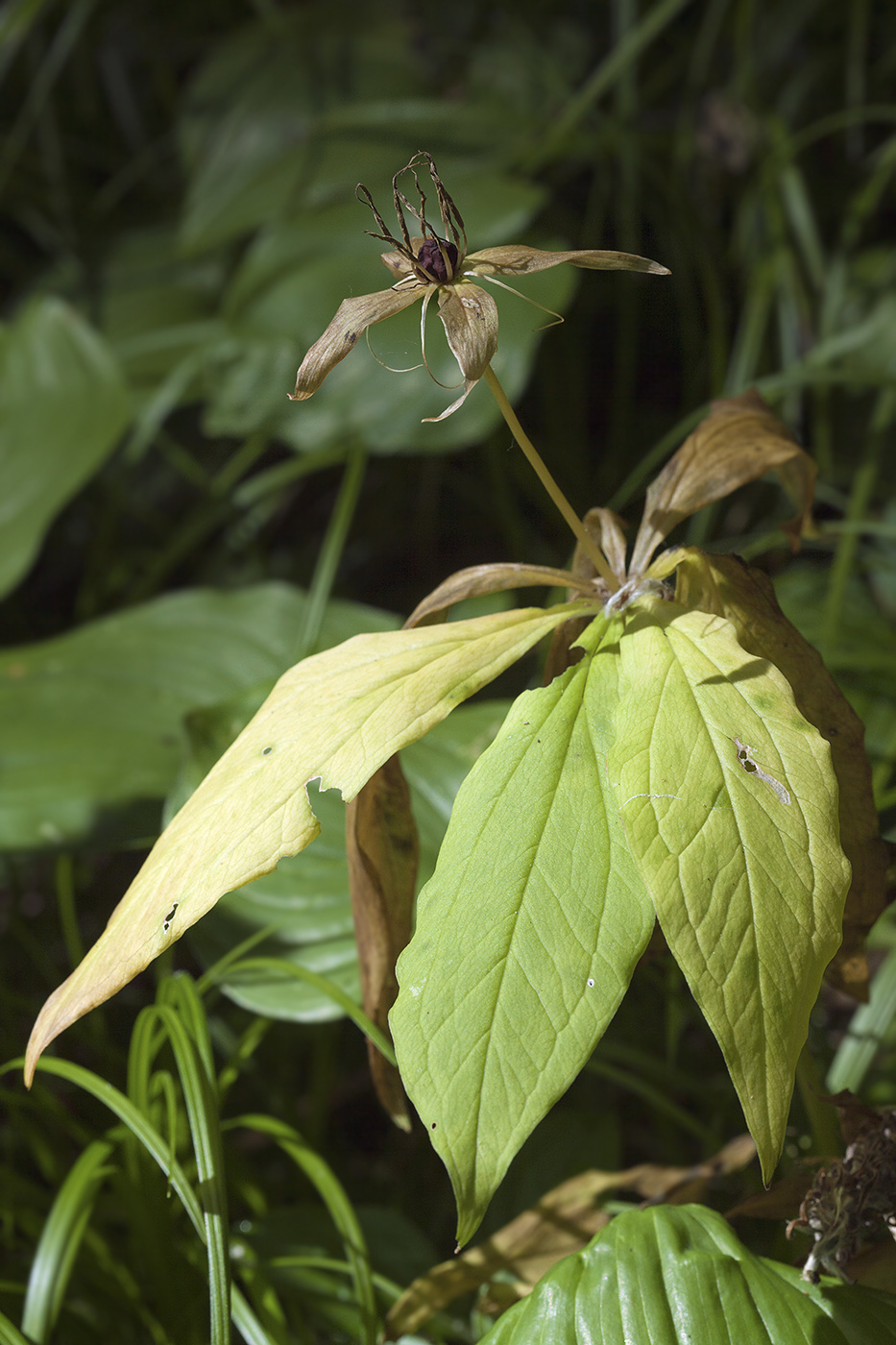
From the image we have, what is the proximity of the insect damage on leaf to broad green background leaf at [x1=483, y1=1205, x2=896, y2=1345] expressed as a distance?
163 millimetres

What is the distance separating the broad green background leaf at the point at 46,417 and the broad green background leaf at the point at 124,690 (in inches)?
6.3

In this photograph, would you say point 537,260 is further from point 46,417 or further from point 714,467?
point 46,417

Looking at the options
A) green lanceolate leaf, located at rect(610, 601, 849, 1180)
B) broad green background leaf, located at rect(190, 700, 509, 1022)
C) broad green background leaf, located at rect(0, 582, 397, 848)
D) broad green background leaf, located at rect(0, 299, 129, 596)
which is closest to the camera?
green lanceolate leaf, located at rect(610, 601, 849, 1180)

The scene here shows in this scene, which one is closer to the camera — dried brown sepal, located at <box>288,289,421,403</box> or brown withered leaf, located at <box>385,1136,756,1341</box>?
dried brown sepal, located at <box>288,289,421,403</box>

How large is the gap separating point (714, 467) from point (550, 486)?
3.4 inches

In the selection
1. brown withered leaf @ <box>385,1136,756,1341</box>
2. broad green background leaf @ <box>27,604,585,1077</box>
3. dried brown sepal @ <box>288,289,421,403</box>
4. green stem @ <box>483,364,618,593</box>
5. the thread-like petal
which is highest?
dried brown sepal @ <box>288,289,421,403</box>

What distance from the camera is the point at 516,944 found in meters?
0.30

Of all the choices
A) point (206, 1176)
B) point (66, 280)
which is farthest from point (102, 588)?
point (206, 1176)

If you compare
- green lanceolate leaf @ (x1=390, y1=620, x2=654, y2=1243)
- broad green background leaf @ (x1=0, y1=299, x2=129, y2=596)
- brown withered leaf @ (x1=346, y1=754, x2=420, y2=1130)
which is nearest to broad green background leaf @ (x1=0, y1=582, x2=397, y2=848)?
broad green background leaf @ (x1=0, y1=299, x2=129, y2=596)

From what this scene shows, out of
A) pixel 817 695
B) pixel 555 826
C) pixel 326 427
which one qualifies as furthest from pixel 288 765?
pixel 326 427

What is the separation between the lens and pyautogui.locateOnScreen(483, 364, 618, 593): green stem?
33cm

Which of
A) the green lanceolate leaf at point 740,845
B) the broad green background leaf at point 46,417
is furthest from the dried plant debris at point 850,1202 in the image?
the broad green background leaf at point 46,417

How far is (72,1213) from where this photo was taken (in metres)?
0.46

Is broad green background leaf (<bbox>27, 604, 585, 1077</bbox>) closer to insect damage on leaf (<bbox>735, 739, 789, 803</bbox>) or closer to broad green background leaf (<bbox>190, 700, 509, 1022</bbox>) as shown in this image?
insect damage on leaf (<bbox>735, 739, 789, 803</bbox>)
